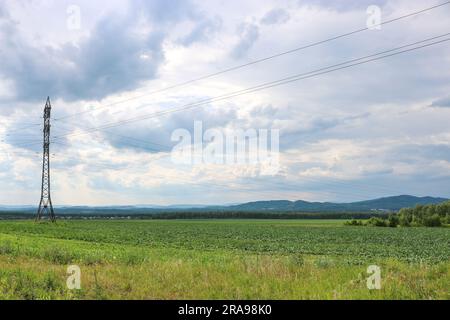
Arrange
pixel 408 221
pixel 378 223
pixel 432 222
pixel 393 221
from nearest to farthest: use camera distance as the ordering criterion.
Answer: pixel 378 223 → pixel 393 221 → pixel 432 222 → pixel 408 221

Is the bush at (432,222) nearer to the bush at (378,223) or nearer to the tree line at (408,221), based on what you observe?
the tree line at (408,221)

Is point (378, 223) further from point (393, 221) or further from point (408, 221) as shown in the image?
point (408, 221)

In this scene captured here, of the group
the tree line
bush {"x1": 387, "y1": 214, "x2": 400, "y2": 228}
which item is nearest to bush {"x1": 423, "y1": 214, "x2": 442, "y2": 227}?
the tree line

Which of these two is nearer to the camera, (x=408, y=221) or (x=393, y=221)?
(x=393, y=221)

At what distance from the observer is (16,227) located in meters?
61.8

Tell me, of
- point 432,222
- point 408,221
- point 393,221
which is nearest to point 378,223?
point 393,221

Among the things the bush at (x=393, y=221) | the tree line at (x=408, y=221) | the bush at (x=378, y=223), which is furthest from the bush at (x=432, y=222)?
the bush at (x=378, y=223)

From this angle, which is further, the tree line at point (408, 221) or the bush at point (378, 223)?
the tree line at point (408, 221)

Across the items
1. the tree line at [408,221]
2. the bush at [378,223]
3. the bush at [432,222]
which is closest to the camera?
the bush at [378,223]

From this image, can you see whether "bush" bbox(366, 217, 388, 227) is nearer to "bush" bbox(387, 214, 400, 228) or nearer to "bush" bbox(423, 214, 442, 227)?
"bush" bbox(387, 214, 400, 228)

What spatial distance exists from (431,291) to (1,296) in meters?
10.4

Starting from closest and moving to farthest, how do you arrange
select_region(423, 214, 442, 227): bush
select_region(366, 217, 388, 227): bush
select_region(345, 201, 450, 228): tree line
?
select_region(366, 217, 388, 227): bush → select_region(345, 201, 450, 228): tree line → select_region(423, 214, 442, 227): bush
